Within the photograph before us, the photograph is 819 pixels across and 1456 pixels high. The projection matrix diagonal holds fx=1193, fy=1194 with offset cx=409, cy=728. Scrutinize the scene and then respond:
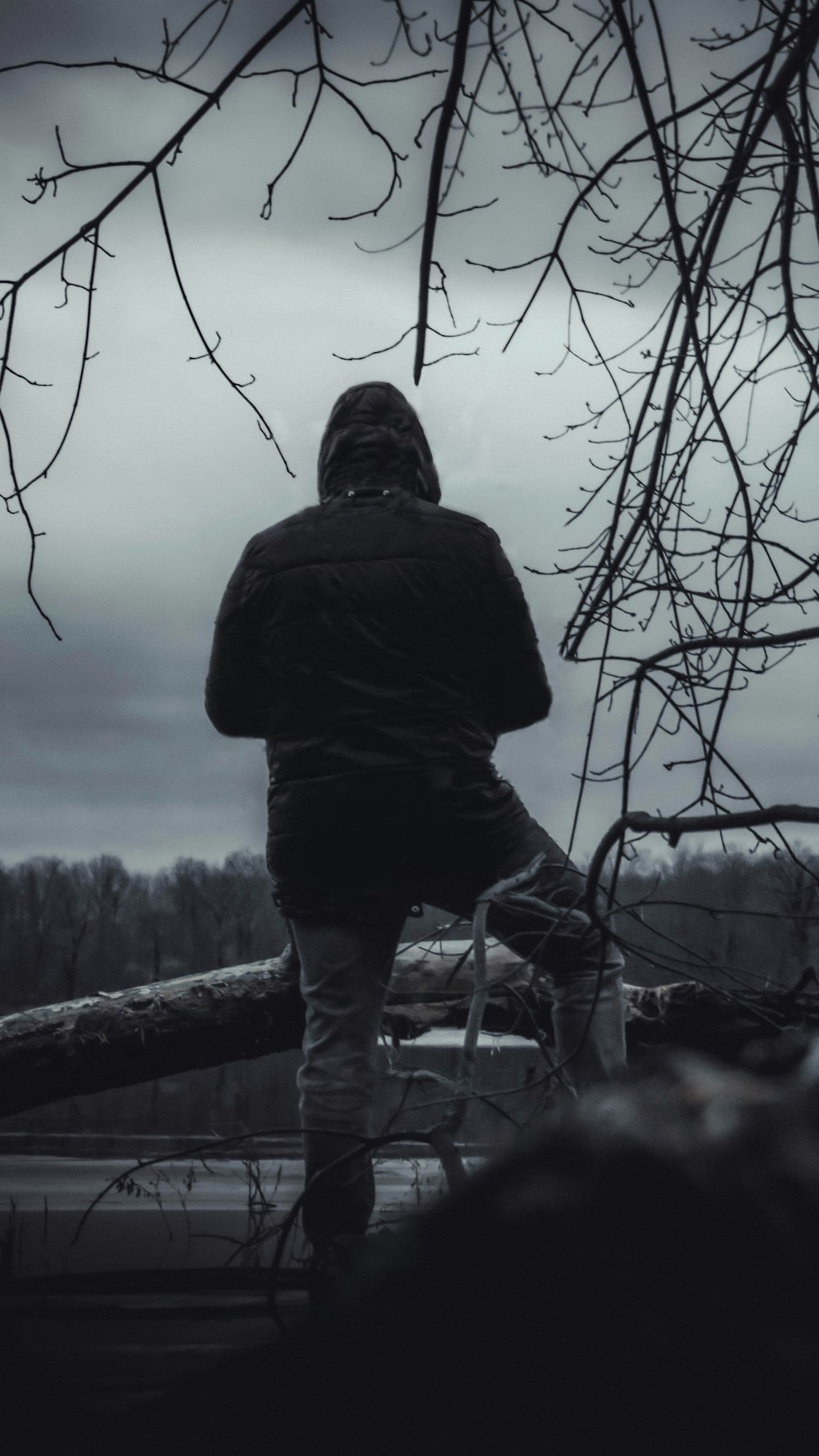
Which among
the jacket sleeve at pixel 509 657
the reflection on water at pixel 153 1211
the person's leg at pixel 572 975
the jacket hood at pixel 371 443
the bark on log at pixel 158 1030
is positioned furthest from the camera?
the bark on log at pixel 158 1030

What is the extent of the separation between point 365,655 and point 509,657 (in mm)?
426

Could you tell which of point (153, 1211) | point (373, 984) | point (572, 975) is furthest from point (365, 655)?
point (153, 1211)

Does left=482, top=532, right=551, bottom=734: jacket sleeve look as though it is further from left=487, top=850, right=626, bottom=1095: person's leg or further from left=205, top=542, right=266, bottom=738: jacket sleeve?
left=205, top=542, right=266, bottom=738: jacket sleeve

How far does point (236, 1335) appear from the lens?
1.61 meters

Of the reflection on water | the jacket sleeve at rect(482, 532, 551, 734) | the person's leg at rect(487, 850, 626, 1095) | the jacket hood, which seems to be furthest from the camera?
the jacket hood

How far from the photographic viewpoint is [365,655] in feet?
10.4

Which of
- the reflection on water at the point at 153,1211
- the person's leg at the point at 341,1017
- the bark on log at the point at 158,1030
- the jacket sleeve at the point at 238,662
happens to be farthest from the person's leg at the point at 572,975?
the bark on log at the point at 158,1030

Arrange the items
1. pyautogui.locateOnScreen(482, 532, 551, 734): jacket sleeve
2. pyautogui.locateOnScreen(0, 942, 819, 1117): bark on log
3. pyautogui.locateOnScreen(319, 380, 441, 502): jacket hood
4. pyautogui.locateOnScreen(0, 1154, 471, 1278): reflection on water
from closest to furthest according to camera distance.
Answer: pyautogui.locateOnScreen(0, 1154, 471, 1278): reflection on water
pyautogui.locateOnScreen(482, 532, 551, 734): jacket sleeve
pyautogui.locateOnScreen(319, 380, 441, 502): jacket hood
pyautogui.locateOnScreen(0, 942, 819, 1117): bark on log

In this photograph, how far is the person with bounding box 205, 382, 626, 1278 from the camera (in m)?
3.13

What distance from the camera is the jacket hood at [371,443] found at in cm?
344

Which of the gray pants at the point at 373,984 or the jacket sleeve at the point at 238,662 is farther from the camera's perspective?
the jacket sleeve at the point at 238,662

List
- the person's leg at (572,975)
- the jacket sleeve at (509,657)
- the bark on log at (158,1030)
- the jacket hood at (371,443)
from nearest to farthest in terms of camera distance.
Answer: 1. the person's leg at (572,975)
2. the jacket sleeve at (509,657)
3. the jacket hood at (371,443)
4. the bark on log at (158,1030)

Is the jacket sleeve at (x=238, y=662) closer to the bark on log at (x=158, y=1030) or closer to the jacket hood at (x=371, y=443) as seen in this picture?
the jacket hood at (x=371, y=443)

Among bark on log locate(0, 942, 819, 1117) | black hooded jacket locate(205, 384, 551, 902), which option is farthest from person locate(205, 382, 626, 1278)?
bark on log locate(0, 942, 819, 1117)
